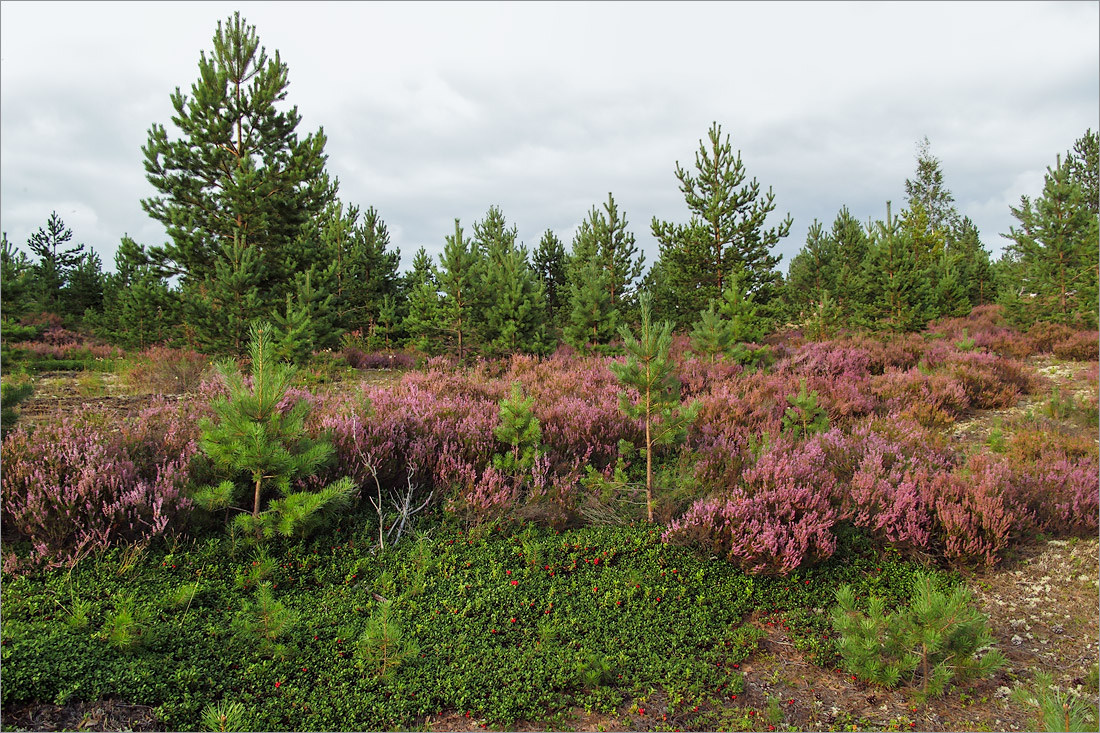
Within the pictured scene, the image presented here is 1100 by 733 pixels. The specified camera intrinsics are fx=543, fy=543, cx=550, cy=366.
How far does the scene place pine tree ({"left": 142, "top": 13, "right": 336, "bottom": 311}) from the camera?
16156mm

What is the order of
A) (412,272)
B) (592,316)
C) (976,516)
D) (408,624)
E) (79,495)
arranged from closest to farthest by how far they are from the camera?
(408,624) < (79,495) < (976,516) < (592,316) < (412,272)

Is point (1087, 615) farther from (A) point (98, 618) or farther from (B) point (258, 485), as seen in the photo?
(A) point (98, 618)

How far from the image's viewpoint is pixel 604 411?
6605 mm

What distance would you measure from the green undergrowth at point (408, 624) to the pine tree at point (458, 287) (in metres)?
12.3

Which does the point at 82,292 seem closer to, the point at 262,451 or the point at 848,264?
the point at 262,451

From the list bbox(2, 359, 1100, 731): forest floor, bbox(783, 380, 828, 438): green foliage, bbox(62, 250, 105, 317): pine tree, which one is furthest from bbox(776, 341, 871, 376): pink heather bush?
bbox(62, 250, 105, 317): pine tree

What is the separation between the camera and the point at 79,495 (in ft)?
11.9

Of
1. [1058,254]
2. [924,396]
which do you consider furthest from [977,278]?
[924,396]

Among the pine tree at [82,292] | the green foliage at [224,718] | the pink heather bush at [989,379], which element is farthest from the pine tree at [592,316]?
the pine tree at [82,292]

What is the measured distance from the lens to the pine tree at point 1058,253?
19.7 meters

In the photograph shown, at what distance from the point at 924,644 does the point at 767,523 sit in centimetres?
128

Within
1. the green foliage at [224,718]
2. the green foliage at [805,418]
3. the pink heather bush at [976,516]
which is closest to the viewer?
the green foliage at [224,718]

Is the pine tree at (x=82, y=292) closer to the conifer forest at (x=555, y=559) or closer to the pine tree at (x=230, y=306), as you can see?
the pine tree at (x=230, y=306)

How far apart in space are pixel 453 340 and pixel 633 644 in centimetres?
1519
